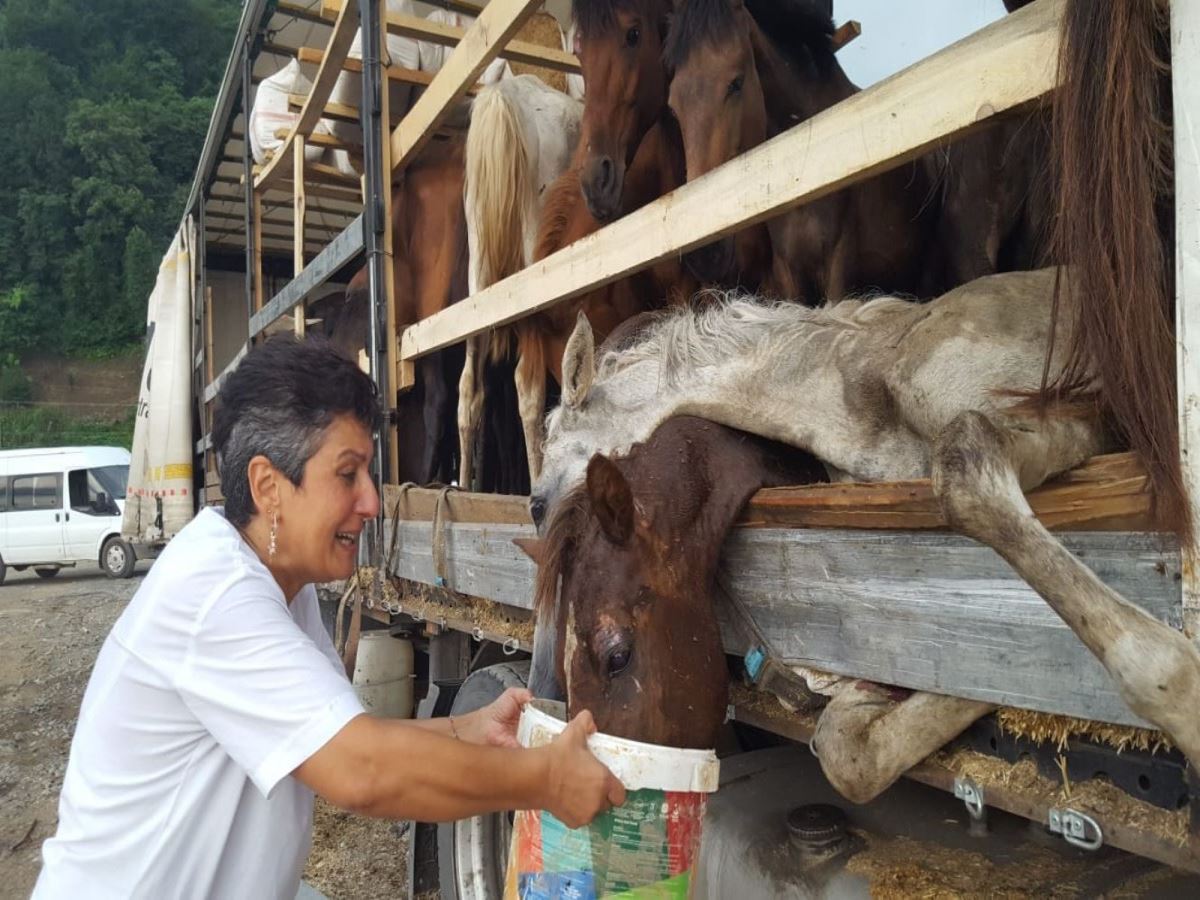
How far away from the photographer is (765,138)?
2.97 meters

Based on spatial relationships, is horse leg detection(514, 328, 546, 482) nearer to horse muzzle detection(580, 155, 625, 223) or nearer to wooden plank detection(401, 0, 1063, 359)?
horse muzzle detection(580, 155, 625, 223)

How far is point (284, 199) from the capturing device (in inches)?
329

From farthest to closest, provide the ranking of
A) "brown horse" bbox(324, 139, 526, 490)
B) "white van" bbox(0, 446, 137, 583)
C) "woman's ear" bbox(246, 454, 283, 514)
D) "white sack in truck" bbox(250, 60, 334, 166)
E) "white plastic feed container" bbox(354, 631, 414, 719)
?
1. "white van" bbox(0, 446, 137, 583)
2. "white sack in truck" bbox(250, 60, 334, 166)
3. "brown horse" bbox(324, 139, 526, 490)
4. "white plastic feed container" bbox(354, 631, 414, 719)
5. "woman's ear" bbox(246, 454, 283, 514)

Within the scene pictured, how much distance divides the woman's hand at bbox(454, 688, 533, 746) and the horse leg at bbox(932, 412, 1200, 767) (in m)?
0.92

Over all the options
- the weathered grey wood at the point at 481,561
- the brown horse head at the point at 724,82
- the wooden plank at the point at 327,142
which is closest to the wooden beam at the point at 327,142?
the wooden plank at the point at 327,142

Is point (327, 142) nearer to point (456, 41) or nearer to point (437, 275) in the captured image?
point (437, 275)

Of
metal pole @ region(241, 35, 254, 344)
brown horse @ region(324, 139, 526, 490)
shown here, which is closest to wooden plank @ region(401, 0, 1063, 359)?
brown horse @ region(324, 139, 526, 490)

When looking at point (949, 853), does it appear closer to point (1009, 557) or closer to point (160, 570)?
point (1009, 557)

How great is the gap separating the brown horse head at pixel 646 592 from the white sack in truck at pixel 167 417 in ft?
29.0

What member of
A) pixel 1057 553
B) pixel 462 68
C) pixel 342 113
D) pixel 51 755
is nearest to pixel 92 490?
pixel 51 755

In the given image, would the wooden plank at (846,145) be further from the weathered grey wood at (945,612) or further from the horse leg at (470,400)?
the horse leg at (470,400)

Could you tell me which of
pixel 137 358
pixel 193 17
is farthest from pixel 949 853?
pixel 193 17

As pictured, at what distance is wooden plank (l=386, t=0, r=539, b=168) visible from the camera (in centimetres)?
290

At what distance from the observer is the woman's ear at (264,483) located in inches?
56.4
